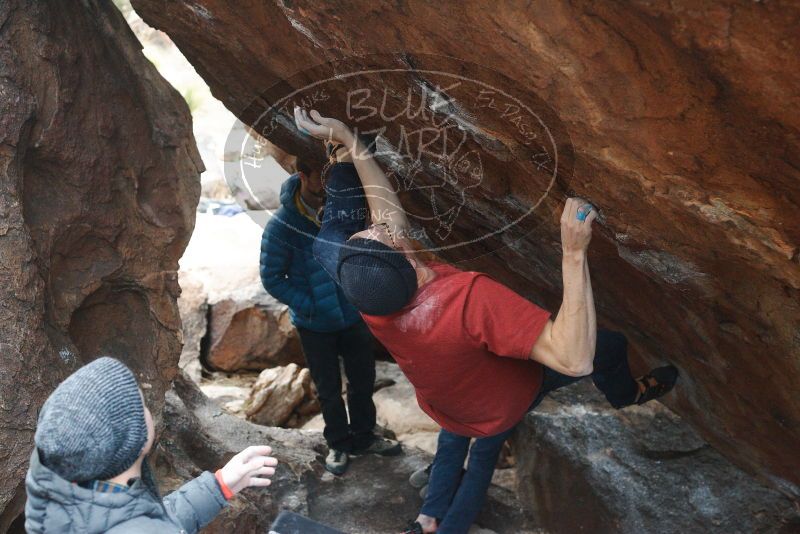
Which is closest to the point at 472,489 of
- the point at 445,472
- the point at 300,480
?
the point at 445,472

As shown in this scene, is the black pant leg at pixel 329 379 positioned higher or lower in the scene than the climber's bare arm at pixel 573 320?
lower

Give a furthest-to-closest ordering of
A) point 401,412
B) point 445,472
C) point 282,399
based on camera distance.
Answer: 1. point 282,399
2. point 401,412
3. point 445,472

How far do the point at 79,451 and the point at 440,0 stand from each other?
1.35 meters

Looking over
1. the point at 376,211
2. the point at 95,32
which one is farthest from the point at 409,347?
the point at 95,32

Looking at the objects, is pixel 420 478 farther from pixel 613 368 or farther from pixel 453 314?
pixel 453 314

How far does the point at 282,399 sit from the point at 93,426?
12.4 ft

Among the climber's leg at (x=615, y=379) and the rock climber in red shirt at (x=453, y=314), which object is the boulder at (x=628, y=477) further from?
the rock climber in red shirt at (x=453, y=314)

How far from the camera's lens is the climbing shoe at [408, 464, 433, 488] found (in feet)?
13.3

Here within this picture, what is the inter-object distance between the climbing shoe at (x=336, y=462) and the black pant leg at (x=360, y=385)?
11 cm

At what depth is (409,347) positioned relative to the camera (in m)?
2.60

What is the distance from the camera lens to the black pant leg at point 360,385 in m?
4.28

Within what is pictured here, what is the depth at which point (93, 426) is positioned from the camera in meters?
1.72

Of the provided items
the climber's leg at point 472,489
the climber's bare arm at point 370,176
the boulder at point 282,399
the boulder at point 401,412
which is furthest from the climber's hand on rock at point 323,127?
the boulder at point 282,399

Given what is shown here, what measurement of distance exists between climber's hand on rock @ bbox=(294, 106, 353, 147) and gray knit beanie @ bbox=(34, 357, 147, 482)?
46.1 inches
